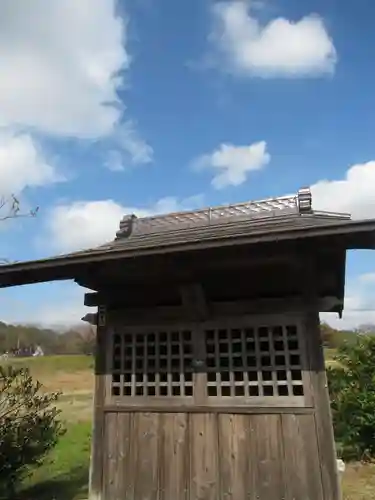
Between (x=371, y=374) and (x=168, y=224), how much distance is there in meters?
7.08

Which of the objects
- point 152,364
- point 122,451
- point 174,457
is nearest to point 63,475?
point 122,451

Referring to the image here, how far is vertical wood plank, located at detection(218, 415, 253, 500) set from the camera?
423cm

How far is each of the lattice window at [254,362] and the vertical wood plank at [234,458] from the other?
30 centimetres

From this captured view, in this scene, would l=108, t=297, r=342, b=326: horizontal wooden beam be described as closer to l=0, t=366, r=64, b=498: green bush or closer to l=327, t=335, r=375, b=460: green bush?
l=0, t=366, r=64, b=498: green bush

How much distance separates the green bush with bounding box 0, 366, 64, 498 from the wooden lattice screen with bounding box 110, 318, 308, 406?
2.30 meters

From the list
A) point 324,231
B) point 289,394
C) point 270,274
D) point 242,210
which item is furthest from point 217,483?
point 242,210

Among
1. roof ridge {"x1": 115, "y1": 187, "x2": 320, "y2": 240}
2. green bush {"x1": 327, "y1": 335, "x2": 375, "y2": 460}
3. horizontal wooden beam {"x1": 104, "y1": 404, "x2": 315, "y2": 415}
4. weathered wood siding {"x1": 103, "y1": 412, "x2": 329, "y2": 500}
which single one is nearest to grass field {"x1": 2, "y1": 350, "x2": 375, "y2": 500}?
green bush {"x1": 327, "y1": 335, "x2": 375, "y2": 460}

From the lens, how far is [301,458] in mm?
4102

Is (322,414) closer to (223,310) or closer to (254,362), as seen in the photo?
(254,362)

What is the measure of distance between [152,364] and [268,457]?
1.63 meters

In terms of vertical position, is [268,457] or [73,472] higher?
[268,457]

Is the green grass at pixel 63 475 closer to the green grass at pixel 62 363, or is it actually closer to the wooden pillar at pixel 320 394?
the wooden pillar at pixel 320 394

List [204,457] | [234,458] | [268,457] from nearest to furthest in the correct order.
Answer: [268,457], [234,458], [204,457]

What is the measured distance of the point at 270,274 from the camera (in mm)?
4613
